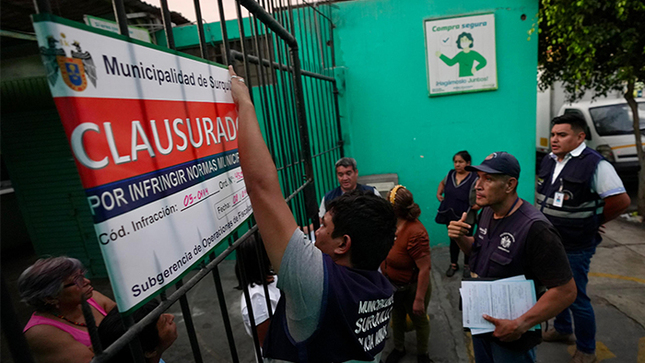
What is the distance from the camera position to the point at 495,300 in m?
1.98

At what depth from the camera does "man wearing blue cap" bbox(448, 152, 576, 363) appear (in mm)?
1837

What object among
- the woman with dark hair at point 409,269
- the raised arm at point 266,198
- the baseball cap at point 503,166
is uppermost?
the raised arm at point 266,198

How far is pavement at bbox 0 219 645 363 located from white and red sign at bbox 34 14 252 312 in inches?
108

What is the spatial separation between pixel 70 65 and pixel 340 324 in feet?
3.35

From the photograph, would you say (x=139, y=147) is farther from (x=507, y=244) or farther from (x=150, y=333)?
(x=507, y=244)

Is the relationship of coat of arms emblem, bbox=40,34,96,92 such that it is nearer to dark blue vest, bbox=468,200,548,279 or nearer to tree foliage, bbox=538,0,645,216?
dark blue vest, bbox=468,200,548,279

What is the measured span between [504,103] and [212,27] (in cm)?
441

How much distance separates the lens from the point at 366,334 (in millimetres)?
1225

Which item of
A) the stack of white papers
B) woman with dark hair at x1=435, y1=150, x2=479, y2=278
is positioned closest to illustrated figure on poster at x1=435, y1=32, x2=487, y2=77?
woman with dark hair at x1=435, y1=150, x2=479, y2=278

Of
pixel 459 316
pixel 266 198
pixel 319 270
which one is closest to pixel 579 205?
pixel 459 316

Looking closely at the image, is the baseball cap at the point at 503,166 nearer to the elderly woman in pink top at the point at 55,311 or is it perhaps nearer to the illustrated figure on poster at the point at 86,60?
the illustrated figure on poster at the point at 86,60

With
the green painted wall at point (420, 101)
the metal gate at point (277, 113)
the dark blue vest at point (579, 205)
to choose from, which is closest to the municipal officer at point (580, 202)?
the dark blue vest at point (579, 205)

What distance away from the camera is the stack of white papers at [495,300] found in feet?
6.29

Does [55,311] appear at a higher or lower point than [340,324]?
lower
